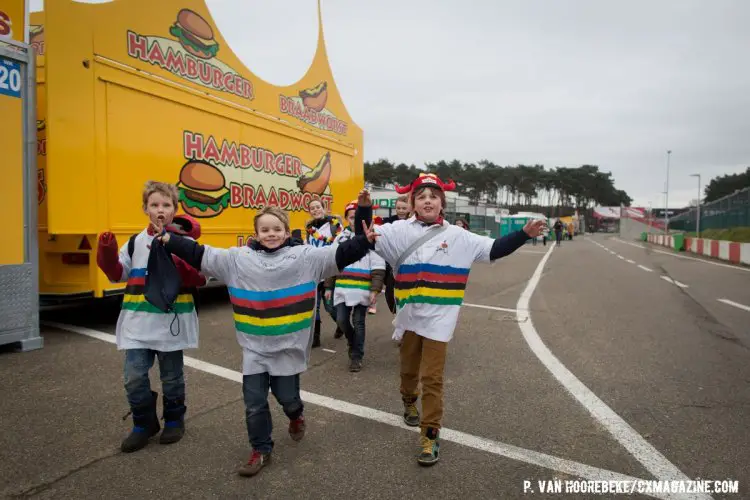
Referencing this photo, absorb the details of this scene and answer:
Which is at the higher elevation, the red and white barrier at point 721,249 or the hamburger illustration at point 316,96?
the hamburger illustration at point 316,96

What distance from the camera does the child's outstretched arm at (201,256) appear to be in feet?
9.22

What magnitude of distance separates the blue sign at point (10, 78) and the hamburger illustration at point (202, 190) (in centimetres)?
221

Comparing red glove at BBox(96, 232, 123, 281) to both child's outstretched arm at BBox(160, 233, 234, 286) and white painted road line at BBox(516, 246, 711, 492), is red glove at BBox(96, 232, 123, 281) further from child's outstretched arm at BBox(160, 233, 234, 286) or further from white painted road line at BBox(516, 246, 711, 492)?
white painted road line at BBox(516, 246, 711, 492)

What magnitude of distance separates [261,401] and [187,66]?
6008 mm

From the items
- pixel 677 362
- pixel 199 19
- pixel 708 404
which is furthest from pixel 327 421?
pixel 199 19

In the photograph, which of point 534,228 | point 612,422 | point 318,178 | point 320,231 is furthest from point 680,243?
point 534,228

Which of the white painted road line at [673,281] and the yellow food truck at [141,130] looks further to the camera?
the white painted road line at [673,281]

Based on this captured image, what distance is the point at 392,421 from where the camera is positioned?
355 centimetres

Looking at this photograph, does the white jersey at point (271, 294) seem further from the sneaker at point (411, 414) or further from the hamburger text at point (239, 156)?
the hamburger text at point (239, 156)

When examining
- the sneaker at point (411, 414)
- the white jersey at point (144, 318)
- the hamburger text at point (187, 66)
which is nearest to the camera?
the white jersey at point (144, 318)

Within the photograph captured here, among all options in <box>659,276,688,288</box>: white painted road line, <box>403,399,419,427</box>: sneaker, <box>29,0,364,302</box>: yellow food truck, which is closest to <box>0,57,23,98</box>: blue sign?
<box>29,0,364,302</box>: yellow food truck

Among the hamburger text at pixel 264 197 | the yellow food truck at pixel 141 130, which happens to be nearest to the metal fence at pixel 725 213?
the hamburger text at pixel 264 197

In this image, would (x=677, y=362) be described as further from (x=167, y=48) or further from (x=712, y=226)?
(x=712, y=226)

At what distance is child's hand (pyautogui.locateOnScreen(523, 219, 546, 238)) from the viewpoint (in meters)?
A: 3.05
